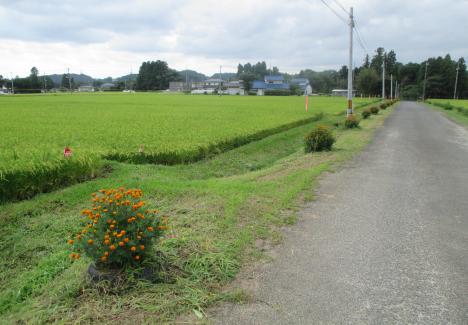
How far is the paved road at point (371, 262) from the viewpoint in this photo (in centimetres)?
294

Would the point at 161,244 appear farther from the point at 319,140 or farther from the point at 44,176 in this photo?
the point at 319,140

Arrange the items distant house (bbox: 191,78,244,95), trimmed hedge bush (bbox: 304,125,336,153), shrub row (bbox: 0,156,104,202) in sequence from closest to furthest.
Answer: shrub row (bbox: 0,156,104,202)
trimmed hedge bush (bbox: 304,125,336,153)
distant house (bbox: 191,78,244,95)

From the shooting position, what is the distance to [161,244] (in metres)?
4.09

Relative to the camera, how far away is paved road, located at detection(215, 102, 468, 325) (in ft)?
9.66

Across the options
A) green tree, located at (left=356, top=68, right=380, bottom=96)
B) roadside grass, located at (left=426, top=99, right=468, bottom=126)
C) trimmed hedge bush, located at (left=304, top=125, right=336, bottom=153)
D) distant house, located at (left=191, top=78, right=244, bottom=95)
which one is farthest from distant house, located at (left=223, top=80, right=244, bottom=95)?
trimmed hedge bush, located at (left=304, top=125, right=336, bottom=153)

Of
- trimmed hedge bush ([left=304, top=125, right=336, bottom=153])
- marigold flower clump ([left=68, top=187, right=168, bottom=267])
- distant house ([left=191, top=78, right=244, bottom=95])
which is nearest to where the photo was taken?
marigold flower clump ([left=68, top=187, right=168, bottom=267])

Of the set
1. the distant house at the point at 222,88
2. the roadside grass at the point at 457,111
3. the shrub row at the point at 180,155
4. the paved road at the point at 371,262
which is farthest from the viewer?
the distant house at the point at 222,88

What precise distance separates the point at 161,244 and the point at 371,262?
2.17 meters

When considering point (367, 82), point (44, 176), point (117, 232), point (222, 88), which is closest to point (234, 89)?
point (222, 88)

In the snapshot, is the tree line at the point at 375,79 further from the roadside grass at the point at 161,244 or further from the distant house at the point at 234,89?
the roadside grass at the point at 161,244

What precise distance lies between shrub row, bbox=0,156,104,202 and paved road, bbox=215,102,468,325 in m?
4.58

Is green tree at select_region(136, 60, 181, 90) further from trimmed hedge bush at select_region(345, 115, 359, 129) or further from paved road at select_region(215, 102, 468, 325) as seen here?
paved road at select_region(215, 102, 468, 325)

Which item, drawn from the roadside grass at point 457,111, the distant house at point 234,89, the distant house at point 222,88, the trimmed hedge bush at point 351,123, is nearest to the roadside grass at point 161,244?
the trimmed hedge bush at point 351,123

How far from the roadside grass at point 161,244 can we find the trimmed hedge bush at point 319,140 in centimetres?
206
